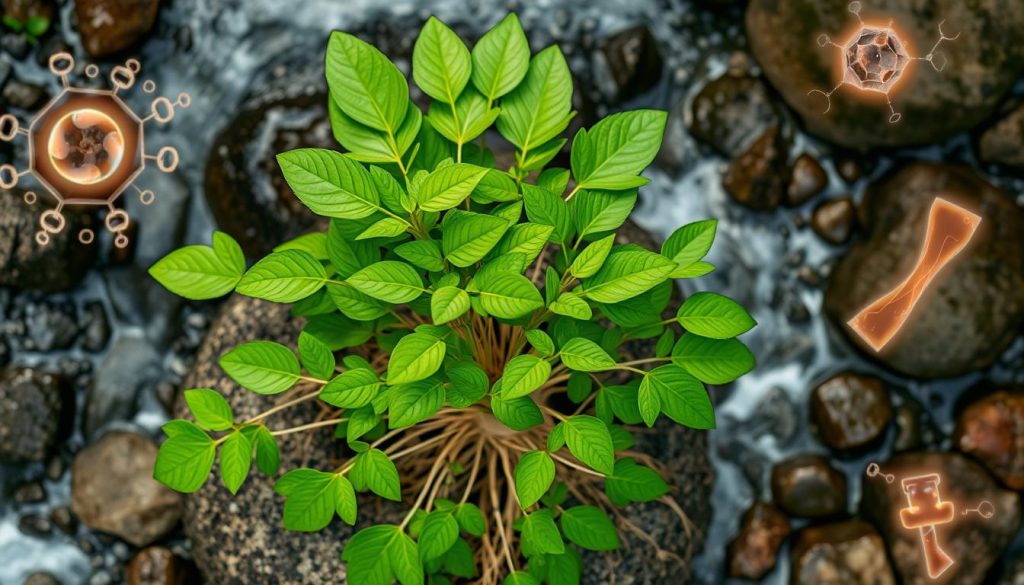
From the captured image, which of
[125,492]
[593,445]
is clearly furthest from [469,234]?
[125,492]

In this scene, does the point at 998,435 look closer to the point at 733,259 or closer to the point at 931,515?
the point at 931,515

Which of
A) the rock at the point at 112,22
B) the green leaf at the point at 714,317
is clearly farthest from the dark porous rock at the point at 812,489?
the rock at the point at 112,22

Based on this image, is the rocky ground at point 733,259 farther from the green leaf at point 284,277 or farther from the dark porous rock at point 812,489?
the green leaf at point 284,277

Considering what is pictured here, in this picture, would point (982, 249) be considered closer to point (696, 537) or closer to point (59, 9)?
point (696, 537)

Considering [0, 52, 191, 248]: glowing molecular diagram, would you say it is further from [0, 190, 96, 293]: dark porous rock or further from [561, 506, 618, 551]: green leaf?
[561, 506, 618, 551]: green leaf

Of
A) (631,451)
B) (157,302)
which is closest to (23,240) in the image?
(157,302)
